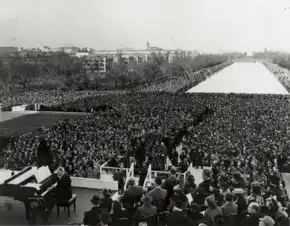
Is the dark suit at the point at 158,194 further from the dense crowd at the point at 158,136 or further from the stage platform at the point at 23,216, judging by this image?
the dense crowd at the point at 158,136

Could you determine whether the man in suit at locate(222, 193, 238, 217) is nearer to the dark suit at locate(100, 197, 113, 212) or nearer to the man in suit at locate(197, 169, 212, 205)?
the man in suit at locate(197, 169, 212, 205)

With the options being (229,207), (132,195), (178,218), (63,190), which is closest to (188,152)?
(63,190)


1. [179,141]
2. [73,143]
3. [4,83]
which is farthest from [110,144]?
[4,83]

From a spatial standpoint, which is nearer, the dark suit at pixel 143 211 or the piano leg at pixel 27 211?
the dark suit at pixel 143 211

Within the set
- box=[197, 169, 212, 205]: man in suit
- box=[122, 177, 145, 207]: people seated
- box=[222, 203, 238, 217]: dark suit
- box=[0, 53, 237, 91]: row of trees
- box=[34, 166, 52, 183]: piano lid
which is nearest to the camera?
box=[222, 203, 238, 217]: dark suit

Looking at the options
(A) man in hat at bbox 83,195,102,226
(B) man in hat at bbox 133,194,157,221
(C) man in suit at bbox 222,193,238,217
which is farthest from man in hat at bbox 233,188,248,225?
(A) man in hat at bbox 83,195,102,226

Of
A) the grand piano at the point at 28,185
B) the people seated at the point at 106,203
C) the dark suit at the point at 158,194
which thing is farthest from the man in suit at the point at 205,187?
the grand piano at the point at 28,185

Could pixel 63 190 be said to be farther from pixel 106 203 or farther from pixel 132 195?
pixel 132 195
